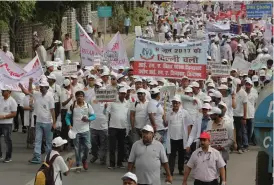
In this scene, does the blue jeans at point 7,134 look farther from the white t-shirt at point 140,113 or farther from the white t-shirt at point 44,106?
the white t-shirt at point 140,113

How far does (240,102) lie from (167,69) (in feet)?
6.03

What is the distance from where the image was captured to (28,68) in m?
17.3

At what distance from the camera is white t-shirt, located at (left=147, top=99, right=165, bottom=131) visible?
48.6ft

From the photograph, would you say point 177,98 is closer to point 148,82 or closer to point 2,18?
point 148,82

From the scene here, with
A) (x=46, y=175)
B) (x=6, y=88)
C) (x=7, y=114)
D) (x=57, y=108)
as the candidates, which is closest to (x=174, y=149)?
(x=7, y=114)

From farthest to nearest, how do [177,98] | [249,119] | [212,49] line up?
[212,49]
[249,119]
[177,98]

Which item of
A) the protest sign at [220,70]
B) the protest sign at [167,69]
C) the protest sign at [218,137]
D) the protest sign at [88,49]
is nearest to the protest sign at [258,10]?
the protest sign at [88,49]

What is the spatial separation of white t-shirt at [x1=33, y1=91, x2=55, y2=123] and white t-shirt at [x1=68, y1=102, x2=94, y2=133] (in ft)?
2.36

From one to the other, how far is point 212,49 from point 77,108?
1560cm

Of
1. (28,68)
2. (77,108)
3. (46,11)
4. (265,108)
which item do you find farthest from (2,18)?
(265,108)

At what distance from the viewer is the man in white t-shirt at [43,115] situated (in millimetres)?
15422

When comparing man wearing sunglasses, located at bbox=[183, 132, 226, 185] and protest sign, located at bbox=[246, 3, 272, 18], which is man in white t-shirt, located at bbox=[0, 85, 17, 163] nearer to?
man wearing sunglasses, located at bbox=[183, 132, 226, 185]

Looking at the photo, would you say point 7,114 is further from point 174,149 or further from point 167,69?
point 167,69

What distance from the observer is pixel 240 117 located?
702 inches
